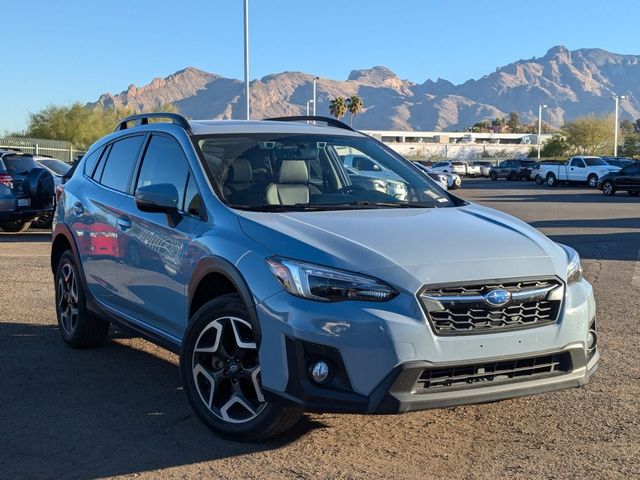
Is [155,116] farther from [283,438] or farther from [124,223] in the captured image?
[283,438]

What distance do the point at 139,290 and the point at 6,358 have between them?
5.64 ft

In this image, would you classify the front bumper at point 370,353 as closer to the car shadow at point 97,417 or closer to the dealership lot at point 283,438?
the dealership lot at point 283,438

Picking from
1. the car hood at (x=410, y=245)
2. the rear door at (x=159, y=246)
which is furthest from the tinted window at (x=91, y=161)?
the car hood at (x=410, y=245)

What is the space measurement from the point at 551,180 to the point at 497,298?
158ft

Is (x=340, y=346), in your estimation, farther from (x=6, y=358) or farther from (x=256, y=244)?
(x=6, y=358)

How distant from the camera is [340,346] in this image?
3.83 m

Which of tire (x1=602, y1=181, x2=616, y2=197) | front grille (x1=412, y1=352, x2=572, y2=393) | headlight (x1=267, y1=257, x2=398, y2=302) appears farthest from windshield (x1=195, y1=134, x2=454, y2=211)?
tire (x1=602, y1=181, x2=616, y2=197)

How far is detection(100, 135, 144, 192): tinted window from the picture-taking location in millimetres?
6093

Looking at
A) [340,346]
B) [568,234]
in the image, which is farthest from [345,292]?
[568,234]

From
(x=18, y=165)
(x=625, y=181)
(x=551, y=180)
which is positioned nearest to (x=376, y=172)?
(x=18, y=165)

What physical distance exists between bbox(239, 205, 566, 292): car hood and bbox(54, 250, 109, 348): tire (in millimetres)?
2603

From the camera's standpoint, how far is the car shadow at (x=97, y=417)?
14.0 feet

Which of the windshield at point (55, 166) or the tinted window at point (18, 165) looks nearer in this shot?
the tinted window at point (18, 165)

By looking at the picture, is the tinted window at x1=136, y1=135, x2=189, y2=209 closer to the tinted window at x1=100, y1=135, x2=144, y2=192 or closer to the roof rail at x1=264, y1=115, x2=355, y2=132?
the tinted window at x1=100, y1=135, x2=144, y2=192
